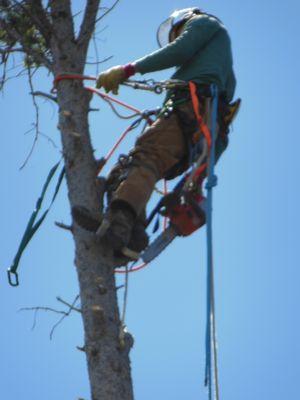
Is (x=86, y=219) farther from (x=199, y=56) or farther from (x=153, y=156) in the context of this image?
(x=199, y=56)

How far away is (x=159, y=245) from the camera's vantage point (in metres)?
4.09

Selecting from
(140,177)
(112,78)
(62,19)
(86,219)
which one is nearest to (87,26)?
(62,19)

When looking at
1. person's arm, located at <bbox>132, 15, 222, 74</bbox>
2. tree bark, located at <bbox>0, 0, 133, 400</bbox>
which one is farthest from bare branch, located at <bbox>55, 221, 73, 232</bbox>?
person's arm, located at <bbox>132, 15, 222, 74</bbox>

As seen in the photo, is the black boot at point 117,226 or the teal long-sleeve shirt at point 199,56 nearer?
the black boot at point 117,226

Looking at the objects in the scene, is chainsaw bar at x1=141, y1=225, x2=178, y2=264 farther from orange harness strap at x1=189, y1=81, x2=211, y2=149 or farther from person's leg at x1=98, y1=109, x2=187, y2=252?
orange harness strap at x1=189, y1=81, x2=211, y2=149

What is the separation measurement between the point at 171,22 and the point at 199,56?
385mm

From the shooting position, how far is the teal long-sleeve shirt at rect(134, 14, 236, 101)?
4.27 m

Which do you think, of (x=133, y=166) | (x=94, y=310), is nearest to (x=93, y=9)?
(x=133, y=166)

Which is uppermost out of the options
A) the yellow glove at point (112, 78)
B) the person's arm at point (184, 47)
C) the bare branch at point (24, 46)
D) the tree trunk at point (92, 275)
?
the bare branch at point (24, 46)

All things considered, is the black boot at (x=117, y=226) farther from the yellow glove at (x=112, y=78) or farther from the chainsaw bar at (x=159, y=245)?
the yellow glove at (x=112, y=78)

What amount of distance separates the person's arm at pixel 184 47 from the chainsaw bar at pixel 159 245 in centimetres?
82

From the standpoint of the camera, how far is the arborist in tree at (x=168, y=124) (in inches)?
157

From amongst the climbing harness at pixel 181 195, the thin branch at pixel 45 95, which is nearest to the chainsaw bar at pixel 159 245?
the climbing harness at pixel 181 195

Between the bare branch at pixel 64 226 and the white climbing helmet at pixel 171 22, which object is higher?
the white climbing helmet at pixel 171 22
